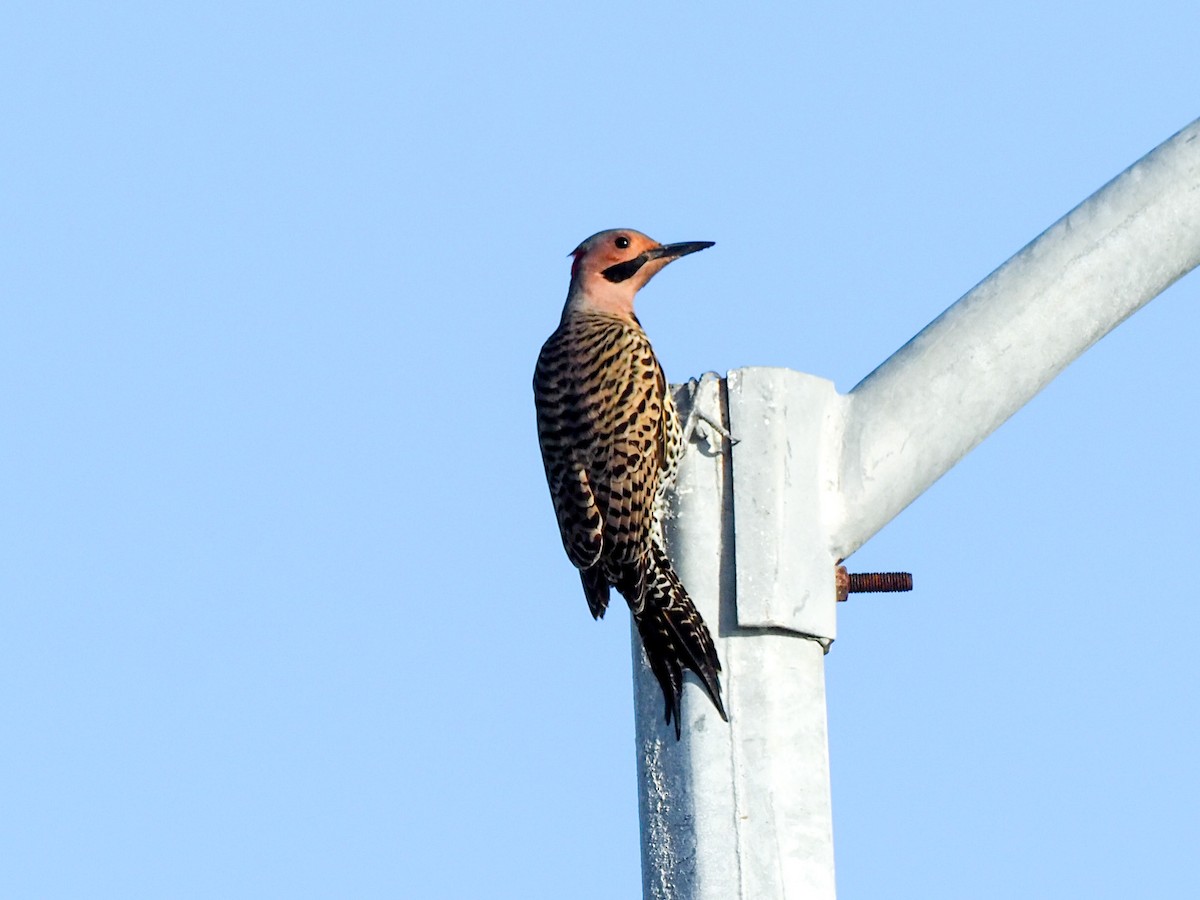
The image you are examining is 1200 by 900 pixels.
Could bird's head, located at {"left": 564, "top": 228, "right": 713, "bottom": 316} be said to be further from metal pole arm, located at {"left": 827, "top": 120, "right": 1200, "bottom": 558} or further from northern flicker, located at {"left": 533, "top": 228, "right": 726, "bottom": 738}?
metal pole arm, located at {"left": 827, "top": 120, "right": 1200, "bottom": 558}

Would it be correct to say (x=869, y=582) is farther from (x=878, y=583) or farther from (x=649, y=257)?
(x=649, y=257)

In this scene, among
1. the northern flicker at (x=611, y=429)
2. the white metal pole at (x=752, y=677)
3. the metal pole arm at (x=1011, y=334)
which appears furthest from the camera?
the northern flicker at (x=611, y=429)

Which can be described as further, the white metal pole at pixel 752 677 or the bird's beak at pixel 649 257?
the bird's beak at pixel 649 257

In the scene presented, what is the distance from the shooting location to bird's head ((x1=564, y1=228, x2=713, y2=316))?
16.3 feet

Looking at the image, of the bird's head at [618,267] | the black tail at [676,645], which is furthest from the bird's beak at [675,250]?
the black tail at [676,645]

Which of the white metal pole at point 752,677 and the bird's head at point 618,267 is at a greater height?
the bird's head at point 618,267

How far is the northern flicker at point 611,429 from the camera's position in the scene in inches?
133

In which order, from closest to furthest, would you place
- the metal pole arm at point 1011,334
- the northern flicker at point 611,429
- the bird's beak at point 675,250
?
the metal pole arm at point 1011,334, the northern flicker at point 611,429, the bird's beak at point 675,250

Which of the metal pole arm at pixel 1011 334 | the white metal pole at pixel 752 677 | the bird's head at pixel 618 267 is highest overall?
the bird's head at pixel 618 267

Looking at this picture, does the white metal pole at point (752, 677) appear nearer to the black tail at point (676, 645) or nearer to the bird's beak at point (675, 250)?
the black tail at point (676, 645)

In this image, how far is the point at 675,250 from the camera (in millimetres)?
4949

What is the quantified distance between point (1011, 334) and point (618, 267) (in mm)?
2316

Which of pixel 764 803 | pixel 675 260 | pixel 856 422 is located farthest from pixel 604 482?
pixel 764 803

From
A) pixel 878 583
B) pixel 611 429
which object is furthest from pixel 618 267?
pixel 878 583
